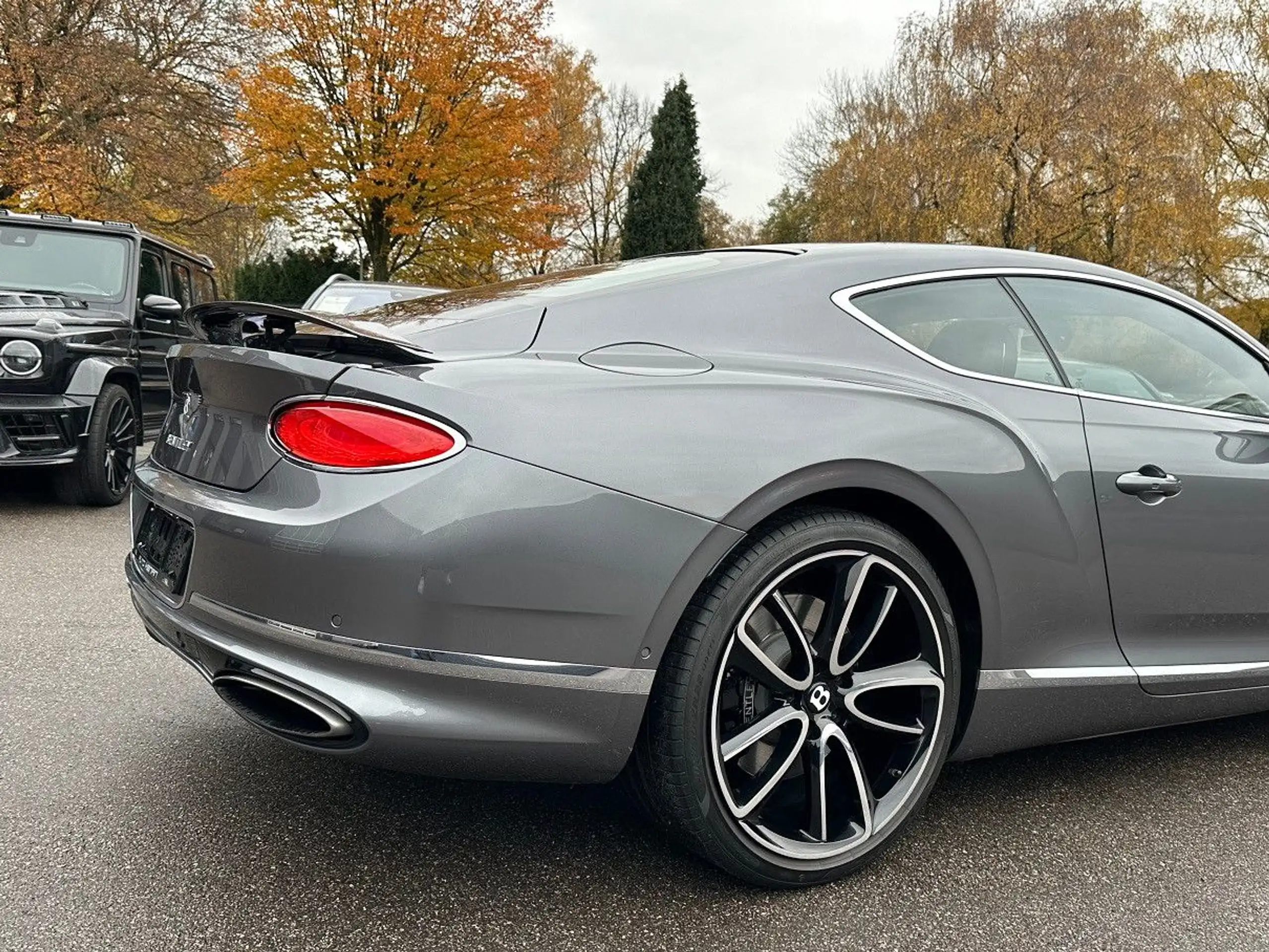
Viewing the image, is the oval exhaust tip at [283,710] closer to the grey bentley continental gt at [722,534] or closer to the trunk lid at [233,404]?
the grey bentley continental gt at [722,534]

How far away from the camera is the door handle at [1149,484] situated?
228 cm

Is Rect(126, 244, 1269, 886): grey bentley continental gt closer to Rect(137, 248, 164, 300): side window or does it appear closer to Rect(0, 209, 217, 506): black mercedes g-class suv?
Rect(0, 209, 217, 506): black mercedes g-class suv

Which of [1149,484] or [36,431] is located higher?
[1149,484]

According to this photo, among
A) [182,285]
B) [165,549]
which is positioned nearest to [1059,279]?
[165,549]

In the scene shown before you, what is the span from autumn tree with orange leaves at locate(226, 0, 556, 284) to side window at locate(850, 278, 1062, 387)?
1868 cm

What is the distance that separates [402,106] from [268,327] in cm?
1936

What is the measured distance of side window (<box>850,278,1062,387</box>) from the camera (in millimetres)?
2271

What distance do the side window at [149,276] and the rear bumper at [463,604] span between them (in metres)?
5.73

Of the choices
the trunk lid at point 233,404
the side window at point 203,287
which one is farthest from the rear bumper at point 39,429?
the trunk lid at point 233,404

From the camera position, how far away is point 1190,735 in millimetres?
2994

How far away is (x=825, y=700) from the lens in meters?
2.01

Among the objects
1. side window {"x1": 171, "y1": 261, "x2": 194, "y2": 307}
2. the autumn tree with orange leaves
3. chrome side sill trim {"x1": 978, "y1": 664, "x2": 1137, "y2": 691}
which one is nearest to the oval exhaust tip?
chrome side sill trim {"x1": 978, "y1": 664, "x2": 1137, "y2": 691}

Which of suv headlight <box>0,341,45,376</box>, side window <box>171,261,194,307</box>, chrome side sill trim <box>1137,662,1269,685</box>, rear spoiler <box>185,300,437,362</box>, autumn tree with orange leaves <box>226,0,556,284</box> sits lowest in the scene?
chrome side sill trim <box>1137,662,1269,685</box>

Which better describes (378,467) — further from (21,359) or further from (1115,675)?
(21,359)
